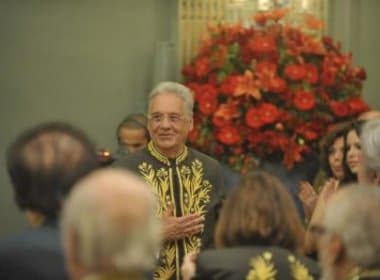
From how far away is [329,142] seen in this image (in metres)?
4.91

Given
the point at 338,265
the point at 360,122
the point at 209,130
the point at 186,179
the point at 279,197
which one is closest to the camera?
the point at 338,265

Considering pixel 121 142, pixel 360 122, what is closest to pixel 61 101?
pixel 121 142

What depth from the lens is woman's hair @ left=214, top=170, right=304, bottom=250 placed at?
306cm

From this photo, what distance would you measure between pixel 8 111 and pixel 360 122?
2.31 metres

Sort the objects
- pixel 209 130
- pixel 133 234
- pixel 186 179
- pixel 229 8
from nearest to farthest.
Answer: pixel 133 234 < pixel 186 179 < pixel 209 130 < pixel 229 8

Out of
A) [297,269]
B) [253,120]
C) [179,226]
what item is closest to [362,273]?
[297,269]

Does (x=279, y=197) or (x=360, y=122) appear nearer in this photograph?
(x=279, y=197)

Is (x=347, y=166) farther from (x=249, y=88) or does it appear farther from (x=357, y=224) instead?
(x=357, y=224)

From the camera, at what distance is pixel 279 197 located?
10.2 feet

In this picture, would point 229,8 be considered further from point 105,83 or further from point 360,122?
point 360,122

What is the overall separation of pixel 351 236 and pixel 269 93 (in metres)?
2.79

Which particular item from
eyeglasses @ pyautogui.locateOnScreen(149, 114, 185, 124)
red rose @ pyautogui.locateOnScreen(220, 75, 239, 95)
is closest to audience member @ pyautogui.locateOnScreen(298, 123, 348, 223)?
red rose @ pyautogui.locateOnScreen(220, 75, 239, 95)

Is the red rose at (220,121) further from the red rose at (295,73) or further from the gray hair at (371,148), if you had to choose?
the gray hair at (371,148)

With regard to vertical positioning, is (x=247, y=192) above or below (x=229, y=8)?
below
